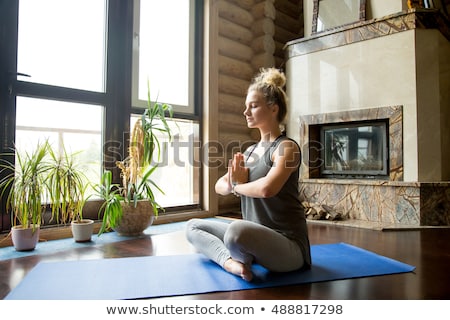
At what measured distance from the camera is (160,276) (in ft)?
5.79

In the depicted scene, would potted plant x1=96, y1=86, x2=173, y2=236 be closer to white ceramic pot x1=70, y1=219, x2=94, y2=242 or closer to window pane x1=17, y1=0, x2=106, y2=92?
white ceramic pot x1=70, y1=219, x2=94, y2=242

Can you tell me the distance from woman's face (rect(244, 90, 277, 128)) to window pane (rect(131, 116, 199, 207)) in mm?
1895

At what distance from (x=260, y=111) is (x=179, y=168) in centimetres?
219

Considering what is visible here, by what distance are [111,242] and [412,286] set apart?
2.04 meters

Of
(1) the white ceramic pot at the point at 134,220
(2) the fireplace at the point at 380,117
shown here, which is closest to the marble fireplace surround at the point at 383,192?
(2) the fireplace at the point at 380,117

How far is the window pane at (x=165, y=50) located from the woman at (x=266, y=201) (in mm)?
1831

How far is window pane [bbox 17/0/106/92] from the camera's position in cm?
277

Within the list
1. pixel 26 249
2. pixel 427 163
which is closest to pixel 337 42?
pixel 427 163

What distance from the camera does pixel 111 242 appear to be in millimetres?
2611

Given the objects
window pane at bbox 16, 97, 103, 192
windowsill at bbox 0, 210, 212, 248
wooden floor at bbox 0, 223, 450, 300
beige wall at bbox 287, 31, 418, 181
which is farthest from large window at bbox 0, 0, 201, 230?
beige wall at bbox 287, 31, 418, 181

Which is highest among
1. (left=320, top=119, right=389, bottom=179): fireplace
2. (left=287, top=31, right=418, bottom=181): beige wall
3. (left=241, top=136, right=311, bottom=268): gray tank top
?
(left=287, top=31, right=418, bottom=181): beige wall

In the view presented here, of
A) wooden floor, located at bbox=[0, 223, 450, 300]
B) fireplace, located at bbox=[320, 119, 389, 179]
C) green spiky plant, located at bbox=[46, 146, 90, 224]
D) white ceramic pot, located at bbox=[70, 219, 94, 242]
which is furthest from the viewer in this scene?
fireplace, located at bbox=[320, 119, 389, 179]

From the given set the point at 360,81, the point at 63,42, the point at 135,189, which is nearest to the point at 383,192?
the point at 360,81
